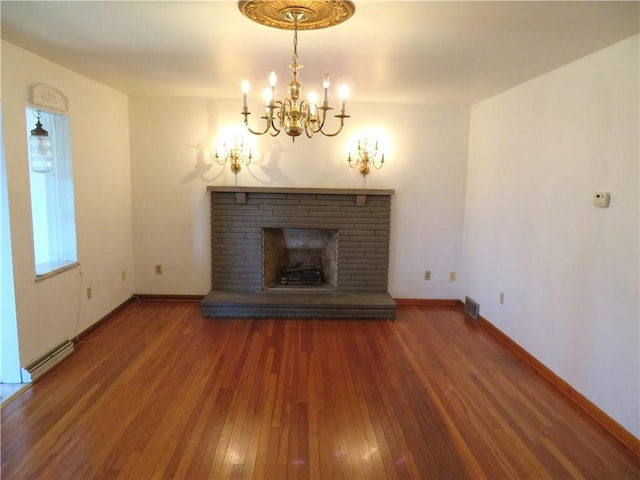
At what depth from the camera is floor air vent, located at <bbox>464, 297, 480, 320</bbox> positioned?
423cm

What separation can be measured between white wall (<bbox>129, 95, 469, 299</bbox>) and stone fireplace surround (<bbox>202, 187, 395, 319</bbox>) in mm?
151

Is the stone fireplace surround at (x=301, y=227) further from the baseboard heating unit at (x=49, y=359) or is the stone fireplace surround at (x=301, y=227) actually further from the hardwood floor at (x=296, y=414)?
the baseboard heating unit at (x=49, y=359)

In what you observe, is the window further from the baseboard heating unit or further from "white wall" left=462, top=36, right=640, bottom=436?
"white wall" left=462, top=36, right=640, bottom=436

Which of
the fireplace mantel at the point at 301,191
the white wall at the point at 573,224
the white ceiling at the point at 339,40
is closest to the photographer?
the white ceiling at the point at 339,40

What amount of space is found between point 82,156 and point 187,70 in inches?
48.8

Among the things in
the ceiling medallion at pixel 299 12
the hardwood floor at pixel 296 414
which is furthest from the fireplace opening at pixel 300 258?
the ceiling medallion at pixel 299 12

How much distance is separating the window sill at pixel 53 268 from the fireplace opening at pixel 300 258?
1929 mm

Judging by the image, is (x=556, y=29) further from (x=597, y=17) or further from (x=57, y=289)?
(x=57, y=289)

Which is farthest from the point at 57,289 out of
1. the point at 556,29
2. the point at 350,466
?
the point at 556,29

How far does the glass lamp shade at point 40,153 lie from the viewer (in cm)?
296

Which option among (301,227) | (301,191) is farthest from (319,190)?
(301,227)

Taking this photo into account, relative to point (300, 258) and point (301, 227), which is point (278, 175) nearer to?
point (301, 227)

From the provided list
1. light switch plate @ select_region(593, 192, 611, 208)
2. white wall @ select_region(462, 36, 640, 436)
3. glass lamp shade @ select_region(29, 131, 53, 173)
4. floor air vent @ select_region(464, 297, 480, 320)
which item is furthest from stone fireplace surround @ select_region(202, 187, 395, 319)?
light switch plate @ select_region(593, 192, 611, 208)

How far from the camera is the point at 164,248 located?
4562mm
